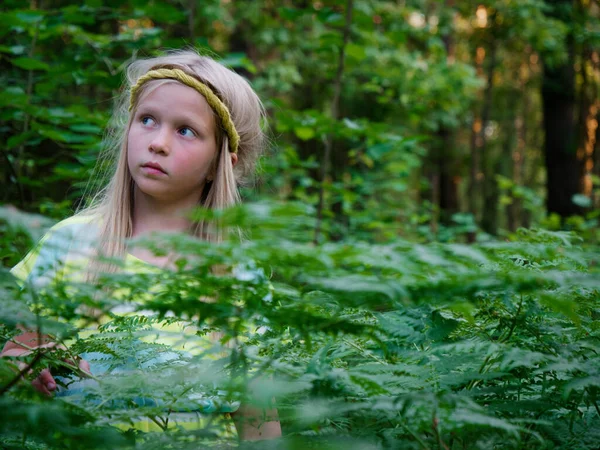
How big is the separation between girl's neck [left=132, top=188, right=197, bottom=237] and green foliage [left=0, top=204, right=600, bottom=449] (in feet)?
2.21

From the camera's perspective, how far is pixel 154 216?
2062 millimetres

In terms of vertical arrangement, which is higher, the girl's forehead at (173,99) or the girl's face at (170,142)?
the girl's forehead at (173,99)

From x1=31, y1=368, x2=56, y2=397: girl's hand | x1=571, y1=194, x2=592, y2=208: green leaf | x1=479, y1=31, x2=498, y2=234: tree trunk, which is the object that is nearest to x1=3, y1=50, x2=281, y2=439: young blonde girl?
x1=31, y1=368, x2=56, y2=397: girl's hand

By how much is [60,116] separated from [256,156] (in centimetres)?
121

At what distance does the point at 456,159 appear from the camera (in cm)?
1327

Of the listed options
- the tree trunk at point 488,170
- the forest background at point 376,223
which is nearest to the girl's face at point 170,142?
the forest background at point 376,223

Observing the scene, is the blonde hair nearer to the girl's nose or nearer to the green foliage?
the girl's nose

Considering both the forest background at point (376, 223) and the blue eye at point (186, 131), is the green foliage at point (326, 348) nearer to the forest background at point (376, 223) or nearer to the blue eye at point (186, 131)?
the forest background at point (376, 223)

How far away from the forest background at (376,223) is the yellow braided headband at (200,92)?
52 centimetres

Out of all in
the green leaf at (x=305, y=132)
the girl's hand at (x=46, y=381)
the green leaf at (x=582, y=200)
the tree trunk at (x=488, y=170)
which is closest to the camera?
the girl's hand at (x=46, y=381)

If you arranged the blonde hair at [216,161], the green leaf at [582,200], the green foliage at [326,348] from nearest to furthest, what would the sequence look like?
1. the green foliage at [326,348]
2. the blonde hair at [216,161]
3. the green leaf at [582,200]

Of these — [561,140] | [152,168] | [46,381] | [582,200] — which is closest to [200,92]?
[152,168]

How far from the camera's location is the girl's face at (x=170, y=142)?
75.6 inches

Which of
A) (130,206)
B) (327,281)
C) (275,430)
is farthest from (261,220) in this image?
(130,206)
